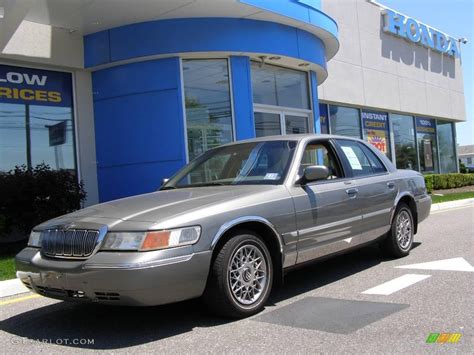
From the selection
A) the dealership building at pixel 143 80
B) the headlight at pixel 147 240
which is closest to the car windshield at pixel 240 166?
the headlight at pixel 147 240

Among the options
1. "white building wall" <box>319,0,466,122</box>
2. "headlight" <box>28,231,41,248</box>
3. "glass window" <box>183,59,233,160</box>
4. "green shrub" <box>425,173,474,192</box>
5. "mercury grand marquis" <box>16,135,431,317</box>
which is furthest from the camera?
"green shrub" <box>425,173,474,192</box>

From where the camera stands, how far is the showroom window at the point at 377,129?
2067cm

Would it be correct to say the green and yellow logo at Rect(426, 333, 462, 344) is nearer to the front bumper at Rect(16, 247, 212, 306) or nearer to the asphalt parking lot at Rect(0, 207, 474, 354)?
the asphalt parking lot at Rect(0, 207, 474, 354)

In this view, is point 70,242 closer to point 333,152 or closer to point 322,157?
point 322,157

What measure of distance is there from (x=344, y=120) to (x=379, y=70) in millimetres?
2836

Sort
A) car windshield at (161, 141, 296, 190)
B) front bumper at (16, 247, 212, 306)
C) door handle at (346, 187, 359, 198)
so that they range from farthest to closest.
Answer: door handle at (346, 187, 359, 198) → car windshield at (161, 141, 296, 190) → front bumper at (16, 247, 212, 306)

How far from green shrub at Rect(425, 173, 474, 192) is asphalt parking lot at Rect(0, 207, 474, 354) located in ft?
53.0

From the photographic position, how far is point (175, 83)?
437 inches

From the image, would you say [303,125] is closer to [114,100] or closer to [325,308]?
[114,100]

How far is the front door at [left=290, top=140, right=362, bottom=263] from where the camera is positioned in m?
5.11

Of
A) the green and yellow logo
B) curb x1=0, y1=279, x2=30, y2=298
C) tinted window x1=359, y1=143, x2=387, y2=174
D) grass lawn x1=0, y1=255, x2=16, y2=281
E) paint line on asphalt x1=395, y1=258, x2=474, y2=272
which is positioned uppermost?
tinted window x1=359, y1=143, x2=387, y2=174

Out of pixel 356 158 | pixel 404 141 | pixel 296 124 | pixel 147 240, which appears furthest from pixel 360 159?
pixel 404 141

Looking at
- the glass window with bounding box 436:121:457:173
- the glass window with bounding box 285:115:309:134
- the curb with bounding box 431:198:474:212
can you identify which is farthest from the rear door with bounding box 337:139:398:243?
the glass window with bounding box 436:121:457:173

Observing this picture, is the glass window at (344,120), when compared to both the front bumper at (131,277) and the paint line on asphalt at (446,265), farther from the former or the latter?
the front bumper at (131,277)
